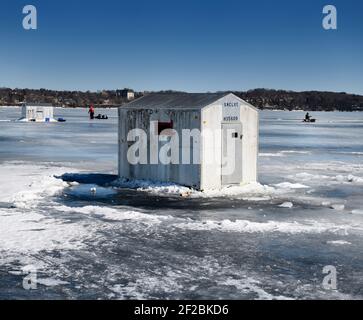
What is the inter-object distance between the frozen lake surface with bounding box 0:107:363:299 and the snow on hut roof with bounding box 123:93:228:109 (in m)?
2.86

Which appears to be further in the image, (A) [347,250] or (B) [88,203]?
(B) [88,203]

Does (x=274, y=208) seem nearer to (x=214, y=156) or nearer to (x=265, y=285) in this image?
(x=214, y=156)

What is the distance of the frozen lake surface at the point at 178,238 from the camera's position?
9.02 meters

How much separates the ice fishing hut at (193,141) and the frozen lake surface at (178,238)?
27.8 inches

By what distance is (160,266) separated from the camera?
10094 mm

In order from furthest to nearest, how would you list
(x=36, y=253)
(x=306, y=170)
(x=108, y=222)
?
(x=306, y=170)
(x=108, y=222)
(x=36, y=253)

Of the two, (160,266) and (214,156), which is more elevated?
(214,156)

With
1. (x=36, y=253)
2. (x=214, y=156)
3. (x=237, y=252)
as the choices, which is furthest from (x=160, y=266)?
(x=214, y=156)

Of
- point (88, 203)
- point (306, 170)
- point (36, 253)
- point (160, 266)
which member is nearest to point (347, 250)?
point (160, 266)

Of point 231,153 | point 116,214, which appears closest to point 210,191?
point 231,153

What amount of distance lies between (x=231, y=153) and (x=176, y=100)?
9.05 ft
